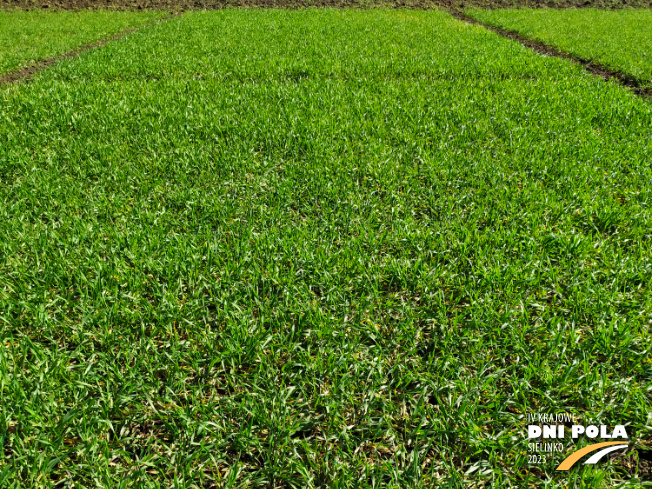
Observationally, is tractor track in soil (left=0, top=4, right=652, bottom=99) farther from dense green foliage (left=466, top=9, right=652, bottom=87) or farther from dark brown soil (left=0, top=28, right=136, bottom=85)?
dense green foliage (left=466, top=9, right=652, bottom=87)

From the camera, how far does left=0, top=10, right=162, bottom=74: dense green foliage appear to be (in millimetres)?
9664

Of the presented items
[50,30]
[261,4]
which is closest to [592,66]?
[261,4]

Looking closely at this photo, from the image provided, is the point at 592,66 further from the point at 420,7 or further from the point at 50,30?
the point at 50,30

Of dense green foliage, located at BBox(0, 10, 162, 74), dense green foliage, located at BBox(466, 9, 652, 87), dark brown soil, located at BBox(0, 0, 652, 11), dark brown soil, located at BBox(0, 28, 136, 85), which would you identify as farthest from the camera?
dark brown soil, located at BBox(0, 0, 652, 11)

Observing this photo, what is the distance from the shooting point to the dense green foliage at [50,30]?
380 inches

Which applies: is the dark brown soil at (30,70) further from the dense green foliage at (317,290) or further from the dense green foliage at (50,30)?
the dense green foliage at (317,290)

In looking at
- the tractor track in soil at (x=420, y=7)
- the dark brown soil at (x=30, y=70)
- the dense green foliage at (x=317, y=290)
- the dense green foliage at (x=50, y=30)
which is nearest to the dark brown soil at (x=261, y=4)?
the tractor track in soil at (x=420, y=7)

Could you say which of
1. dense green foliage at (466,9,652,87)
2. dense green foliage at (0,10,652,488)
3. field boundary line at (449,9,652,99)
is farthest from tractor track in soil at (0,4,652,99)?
dense green foliage at (0,10,652,488)

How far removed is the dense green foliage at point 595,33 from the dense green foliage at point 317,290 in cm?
418

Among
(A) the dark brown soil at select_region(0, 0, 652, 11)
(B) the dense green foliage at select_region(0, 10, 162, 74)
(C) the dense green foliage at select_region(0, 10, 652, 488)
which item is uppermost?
(A) the dark brown soil at select_region(0, 0, 652, 11)

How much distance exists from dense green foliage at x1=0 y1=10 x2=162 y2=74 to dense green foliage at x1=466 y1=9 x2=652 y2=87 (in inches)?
528

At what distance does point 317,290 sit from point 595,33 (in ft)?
47.0

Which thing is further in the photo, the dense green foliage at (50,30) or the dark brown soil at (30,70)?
the dense green foliage at (50,30)

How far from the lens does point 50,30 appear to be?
42.4 feet
